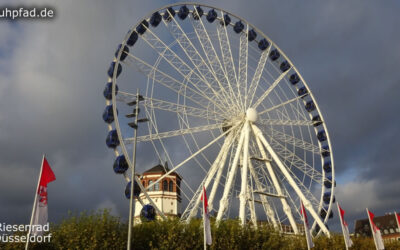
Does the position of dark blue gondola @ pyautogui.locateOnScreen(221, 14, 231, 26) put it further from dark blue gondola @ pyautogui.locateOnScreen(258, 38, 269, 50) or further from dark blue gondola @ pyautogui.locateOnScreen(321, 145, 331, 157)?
dark blue gondola @ pyautogui.locateOnScreen(321, 145, 331, 157)

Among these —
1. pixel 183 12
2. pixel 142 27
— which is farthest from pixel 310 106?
pixel 142 27

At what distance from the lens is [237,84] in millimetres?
32656

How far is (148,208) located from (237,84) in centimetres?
1451

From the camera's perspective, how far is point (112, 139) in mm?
26453

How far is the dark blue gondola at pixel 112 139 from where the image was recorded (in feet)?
86.3

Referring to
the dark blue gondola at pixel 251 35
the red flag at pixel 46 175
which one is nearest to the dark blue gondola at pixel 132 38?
the dark blue gondola at pixel 251 35

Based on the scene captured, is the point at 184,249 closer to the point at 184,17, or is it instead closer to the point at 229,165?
the point at 229,165

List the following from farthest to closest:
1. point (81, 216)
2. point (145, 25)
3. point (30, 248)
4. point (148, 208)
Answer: point (145, 25), point (148, 208), point (81, 216), point (30, 248)

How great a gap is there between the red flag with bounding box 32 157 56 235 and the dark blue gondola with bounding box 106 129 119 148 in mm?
8916

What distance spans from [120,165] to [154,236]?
5870mm

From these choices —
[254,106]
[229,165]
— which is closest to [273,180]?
[229,165]

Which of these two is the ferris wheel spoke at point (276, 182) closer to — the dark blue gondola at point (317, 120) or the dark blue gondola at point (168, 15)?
the dark blue gondola at point (317, 120)

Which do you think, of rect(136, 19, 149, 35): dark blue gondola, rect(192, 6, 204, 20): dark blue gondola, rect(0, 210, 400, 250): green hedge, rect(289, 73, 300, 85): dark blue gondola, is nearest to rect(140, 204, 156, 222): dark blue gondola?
rect(0, 210, 400, 250): green hedge

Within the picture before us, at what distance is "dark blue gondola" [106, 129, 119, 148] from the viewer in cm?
2631
